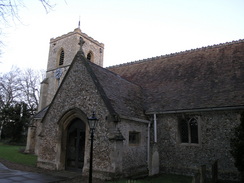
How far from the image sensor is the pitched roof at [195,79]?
12.2 m

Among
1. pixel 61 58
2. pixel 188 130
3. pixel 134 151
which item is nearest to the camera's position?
pixel 134 151

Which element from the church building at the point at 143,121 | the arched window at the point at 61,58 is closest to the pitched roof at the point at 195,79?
the church building at the point at 143,121

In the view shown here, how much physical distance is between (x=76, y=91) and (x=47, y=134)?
3.42 metres

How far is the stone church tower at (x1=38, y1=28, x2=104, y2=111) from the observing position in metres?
26.6

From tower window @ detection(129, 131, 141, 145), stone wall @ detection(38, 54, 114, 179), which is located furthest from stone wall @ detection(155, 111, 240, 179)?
stone wall @ detection(38, 54, 114, 179)

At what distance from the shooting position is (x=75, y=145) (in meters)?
12.1

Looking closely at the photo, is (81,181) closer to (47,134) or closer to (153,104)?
(47,134)

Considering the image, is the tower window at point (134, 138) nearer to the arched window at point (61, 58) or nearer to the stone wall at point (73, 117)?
the stone wall at point (73, 117)

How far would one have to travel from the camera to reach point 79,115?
1161 cm

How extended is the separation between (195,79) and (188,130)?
4.10 m

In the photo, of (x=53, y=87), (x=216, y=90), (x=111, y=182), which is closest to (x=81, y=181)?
(x=111, y=182)

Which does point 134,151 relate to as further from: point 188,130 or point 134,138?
point 188,130

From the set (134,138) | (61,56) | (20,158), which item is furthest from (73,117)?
(61,56)

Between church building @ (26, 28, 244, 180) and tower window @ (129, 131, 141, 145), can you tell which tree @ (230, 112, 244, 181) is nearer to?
church building @ (26, 28, 244, 180)
